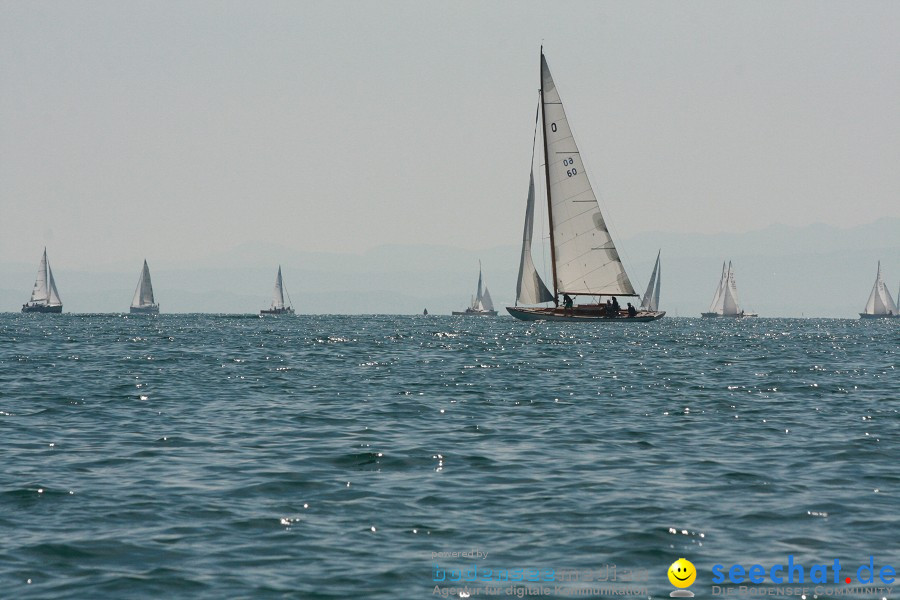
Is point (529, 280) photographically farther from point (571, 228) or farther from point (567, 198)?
point (567, 198)

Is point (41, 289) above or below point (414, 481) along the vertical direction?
above

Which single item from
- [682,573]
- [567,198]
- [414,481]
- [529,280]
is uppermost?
[567,198]

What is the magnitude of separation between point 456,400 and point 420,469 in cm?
1080

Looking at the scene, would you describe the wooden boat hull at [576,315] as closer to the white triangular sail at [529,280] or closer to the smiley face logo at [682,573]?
the white triangular sail at [529,280]

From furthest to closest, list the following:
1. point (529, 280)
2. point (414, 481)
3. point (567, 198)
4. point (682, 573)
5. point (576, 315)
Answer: point (529, 280) < point (576, 315) < point (567, 198) < point (414, 481) < point (682, 573)

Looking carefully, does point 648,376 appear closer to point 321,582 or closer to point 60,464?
point 60,464

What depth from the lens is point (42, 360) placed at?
4478 centimetres

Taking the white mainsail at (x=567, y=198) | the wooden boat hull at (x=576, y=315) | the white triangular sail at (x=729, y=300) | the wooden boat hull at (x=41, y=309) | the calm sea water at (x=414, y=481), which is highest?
the white mainsail at (x=567, y=198)

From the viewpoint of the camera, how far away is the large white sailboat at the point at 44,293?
182 m

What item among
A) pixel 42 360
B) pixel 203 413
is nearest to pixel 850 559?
pixel 203 413

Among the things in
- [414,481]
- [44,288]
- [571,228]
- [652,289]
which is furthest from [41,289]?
[414,481]

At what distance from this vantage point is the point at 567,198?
81.4m

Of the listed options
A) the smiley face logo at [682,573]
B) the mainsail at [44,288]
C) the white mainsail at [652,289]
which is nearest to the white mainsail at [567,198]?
the smiley face logo at [682,573]

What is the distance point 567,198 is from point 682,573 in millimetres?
71850
